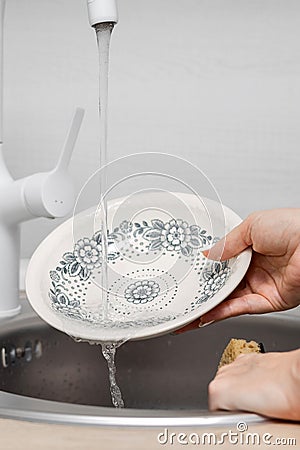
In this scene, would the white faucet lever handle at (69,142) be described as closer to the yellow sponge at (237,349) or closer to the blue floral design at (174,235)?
the blue floral design at (174,235)

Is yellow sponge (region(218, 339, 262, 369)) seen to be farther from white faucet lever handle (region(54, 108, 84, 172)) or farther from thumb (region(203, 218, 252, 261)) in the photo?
white faucet lever handle (region(54, 108, 84, 172))

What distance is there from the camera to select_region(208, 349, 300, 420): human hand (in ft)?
2.27

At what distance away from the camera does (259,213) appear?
102 centimetres

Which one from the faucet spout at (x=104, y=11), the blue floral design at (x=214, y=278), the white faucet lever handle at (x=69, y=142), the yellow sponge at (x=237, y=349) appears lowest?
the yellow sponge at (x=237, y=349)

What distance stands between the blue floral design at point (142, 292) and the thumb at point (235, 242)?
0.33 ft

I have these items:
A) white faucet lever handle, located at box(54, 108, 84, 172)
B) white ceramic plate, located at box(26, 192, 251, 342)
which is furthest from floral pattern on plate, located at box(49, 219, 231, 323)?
white faucet lever handle, located at box(54, 108, 84, 172)

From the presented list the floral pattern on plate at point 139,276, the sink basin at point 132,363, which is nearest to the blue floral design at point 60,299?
the floral pattern on plate at point 139,276

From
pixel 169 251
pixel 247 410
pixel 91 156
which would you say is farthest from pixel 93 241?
pixel 247 410

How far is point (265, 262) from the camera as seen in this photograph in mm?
1089

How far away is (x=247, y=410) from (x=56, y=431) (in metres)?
0.17

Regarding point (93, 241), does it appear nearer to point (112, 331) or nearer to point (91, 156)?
point (112, 331)

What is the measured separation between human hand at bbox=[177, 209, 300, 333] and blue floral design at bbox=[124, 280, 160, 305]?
6 centimetres

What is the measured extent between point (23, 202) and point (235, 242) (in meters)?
0.29

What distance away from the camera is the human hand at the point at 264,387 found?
69cm
